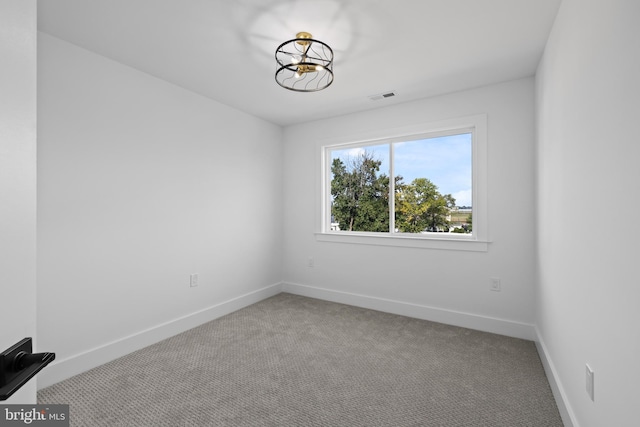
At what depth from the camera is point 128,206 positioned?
105 inches

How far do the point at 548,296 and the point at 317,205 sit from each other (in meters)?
2.68

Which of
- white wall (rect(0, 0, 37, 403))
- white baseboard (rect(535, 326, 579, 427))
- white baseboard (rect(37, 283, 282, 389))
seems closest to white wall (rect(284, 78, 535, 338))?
white baseboard (rect(535, 326, 579, 427))

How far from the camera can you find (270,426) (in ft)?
5.71

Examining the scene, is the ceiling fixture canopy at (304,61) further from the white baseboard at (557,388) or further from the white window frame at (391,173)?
the white baseboard at (557,388)

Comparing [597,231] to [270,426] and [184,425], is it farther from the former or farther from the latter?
[184,425]

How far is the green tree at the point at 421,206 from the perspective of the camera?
3449 millimetres

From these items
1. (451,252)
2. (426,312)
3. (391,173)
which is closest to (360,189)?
(391,173)

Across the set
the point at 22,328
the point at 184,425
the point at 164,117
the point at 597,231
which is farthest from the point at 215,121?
the point at 597,231

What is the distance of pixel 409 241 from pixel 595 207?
2211 millimetres

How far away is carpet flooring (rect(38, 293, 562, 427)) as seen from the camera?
183 cm

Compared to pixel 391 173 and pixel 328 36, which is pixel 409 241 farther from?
pixel 328 36

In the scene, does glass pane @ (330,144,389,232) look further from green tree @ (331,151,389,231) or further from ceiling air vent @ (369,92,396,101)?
ceiling air vent @ (369,92,396,101)

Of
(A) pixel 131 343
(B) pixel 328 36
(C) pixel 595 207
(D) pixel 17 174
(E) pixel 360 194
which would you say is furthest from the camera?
(E) pixel 360 194

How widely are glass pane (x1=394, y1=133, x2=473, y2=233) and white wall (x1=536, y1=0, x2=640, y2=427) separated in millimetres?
1163
